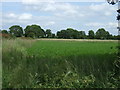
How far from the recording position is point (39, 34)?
238ft

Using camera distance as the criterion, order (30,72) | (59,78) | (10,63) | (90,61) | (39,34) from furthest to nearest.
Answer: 1. (39,34)
2. (10,63)
3. (90,61)
4. (30,72)
5. (59,78)

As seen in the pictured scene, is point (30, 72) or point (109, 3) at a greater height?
point (109, 3)

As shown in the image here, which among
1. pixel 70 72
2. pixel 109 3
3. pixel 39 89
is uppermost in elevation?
pixel 109 3

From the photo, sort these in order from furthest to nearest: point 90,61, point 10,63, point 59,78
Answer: point 10,63 < point 90,61 < point 59,78

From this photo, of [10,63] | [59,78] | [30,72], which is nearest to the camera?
[59,78]

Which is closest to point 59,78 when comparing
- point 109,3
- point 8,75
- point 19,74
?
point 19,74

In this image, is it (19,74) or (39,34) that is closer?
(19,74)

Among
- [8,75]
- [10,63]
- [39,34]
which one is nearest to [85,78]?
[8,75]

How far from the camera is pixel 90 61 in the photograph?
6.07m

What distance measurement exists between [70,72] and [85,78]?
404 millimetres

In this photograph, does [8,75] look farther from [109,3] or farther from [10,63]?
[109,3]

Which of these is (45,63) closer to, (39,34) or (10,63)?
(10,63)

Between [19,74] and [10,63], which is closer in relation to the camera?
[19,74]

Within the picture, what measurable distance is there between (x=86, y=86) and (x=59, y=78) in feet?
2.39
